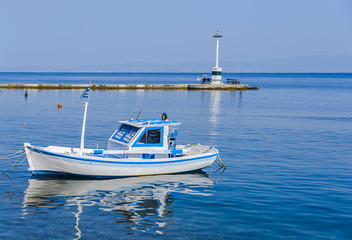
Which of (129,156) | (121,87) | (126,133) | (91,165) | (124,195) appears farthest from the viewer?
(121,87)

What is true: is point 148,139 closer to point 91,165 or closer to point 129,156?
point 129,156

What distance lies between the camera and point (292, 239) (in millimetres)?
14367

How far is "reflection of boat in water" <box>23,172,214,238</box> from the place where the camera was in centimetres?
1634

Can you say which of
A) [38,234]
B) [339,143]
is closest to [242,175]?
[38,234]

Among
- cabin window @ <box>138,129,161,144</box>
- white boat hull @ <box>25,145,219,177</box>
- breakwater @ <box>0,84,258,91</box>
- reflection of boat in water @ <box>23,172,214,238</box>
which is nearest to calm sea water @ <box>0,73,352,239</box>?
reflection of boat in water @ <box>23,172,214,238</box>

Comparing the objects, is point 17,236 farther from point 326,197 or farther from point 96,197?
point 326,197

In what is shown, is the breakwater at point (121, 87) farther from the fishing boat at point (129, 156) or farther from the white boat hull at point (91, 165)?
the white boat hull at point (91, 165)

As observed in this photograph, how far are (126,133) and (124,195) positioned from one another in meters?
4.81

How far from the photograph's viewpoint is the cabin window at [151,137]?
876 inches

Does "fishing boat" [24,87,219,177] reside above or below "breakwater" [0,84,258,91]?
below

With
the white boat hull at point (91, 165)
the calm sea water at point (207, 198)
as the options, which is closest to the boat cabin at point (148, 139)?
the white boat hull at point (91, 165)

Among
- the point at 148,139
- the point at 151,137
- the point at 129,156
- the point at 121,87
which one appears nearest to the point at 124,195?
the point at 129,156

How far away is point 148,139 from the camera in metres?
22.4

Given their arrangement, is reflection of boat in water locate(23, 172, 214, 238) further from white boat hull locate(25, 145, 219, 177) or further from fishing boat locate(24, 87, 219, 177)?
fishing boat locate(24, 87, 219, 177)
